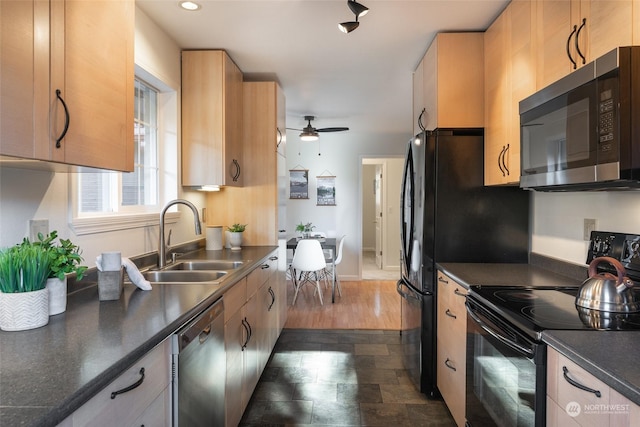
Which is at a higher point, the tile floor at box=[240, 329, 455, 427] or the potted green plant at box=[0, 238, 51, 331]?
the potted green plant at box=[0, 238, 51, 331]

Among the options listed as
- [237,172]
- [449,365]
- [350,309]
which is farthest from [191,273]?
[350,309]

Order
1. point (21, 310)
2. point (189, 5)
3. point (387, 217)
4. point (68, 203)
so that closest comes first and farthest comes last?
point (21, 310) < point (68, 203) < point (189, 5) < point (387, 217)

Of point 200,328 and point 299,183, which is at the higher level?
point 299,183

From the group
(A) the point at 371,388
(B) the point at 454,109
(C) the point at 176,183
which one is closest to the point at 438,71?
(B) the point at 454,109

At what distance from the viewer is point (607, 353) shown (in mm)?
983

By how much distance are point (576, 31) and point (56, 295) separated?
2102 mm

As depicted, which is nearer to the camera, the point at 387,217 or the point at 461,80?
the point at 461,80

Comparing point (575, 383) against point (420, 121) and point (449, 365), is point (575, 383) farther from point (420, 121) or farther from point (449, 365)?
point (420, 121)

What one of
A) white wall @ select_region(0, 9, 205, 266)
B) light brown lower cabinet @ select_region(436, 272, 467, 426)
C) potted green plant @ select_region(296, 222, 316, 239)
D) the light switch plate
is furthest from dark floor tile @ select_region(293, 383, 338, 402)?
potted green plant @ select_region(296, 222, 316, 239)

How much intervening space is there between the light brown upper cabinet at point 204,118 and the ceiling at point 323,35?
0.13 meters

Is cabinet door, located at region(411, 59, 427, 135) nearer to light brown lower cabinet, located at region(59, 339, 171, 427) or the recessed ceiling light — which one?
the recessed ceiling light

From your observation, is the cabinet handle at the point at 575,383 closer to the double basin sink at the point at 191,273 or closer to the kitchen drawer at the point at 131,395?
the kitchen drawer at the point at 131,395

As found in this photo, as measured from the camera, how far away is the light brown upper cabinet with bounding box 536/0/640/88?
1241 millimetres

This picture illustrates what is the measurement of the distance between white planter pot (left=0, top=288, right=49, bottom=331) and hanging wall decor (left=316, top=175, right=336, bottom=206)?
5235 millimetres
